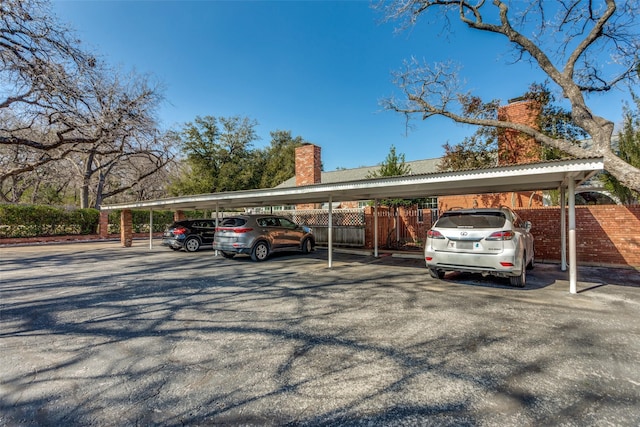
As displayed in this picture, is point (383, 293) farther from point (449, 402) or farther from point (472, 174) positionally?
point (449, 402)

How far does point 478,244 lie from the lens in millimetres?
5617

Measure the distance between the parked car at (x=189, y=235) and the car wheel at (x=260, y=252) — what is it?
139 inches

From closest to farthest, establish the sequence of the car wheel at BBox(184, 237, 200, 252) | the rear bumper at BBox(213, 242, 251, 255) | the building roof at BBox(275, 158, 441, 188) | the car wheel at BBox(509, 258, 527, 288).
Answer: the car wheel at BBox(509, 258, 527, 288) → the rear bumper at BBox(213, 242, 251, 255) → the car wheel at BBox(184, 237, 200, 252) → the building roof at BBox(275, 158, 441, 188)

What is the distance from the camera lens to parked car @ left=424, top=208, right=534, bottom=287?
5477mm

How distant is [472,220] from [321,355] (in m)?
4.22

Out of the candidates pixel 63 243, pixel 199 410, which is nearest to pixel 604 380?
pixel 199 410

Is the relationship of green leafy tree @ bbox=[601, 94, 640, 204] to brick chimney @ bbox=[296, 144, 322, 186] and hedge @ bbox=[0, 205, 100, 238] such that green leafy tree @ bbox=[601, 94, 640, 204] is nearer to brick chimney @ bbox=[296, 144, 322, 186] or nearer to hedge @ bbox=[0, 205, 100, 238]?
brick chimney @ bbox=[296, 144, 322, 186]

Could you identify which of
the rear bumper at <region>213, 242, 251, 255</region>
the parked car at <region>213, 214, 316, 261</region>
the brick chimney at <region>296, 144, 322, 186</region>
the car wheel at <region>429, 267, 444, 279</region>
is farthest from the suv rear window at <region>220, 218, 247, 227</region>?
the brick chimney at <region>296, 144, 322, 186</region>

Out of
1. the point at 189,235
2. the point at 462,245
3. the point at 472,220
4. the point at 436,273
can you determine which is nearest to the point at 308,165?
the point at 189,235

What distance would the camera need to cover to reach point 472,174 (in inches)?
222

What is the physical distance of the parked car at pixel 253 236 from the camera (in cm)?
970

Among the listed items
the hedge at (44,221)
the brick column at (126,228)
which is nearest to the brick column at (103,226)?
the hedge at (44,221)

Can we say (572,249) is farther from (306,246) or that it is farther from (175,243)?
(175,243)

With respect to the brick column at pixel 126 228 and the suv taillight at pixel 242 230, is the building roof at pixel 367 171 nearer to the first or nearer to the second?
the suv taillight at pixel 242 230
